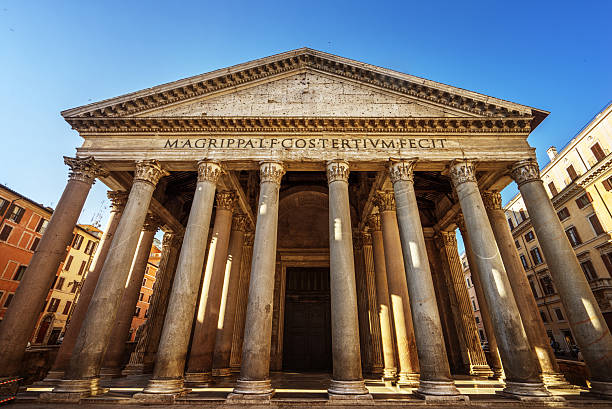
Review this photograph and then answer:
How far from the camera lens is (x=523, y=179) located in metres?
9.39

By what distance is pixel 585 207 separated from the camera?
21.6 metres

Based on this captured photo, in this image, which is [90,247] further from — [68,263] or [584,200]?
[584,200]

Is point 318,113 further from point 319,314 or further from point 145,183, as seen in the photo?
point 319,314

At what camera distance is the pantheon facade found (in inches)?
287

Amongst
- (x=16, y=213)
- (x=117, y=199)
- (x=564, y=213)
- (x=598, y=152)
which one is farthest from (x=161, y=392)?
(x=564, y=213)

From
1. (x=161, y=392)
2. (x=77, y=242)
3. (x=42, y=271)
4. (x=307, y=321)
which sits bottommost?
(x=161, y=392)

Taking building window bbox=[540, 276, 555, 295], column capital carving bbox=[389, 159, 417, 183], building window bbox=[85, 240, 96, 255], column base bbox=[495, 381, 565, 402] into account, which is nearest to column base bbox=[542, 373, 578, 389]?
column base bbox=[495, 381, 565, 402]

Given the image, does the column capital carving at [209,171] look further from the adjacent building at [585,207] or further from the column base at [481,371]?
the adjacent building at [585,207]

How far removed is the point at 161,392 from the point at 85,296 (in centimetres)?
523

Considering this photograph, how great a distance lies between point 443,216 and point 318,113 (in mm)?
8650

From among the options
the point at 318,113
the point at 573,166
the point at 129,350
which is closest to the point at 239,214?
the point at 318,113

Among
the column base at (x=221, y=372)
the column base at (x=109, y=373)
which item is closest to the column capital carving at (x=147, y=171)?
the column base at (x=221, y=372)

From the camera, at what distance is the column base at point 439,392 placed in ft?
21.0

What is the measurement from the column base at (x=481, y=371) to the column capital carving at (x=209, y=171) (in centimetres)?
1283
